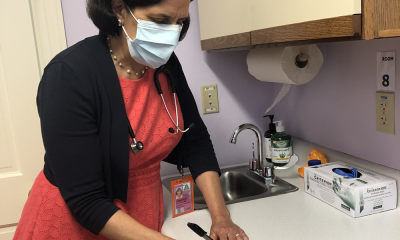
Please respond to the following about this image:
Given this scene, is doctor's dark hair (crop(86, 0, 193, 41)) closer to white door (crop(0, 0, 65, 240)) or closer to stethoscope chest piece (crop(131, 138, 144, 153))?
stethoscope chest piece (crop(131, 138, 144, 153))

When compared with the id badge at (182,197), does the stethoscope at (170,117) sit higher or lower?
higher

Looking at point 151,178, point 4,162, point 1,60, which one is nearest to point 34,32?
point 1,60

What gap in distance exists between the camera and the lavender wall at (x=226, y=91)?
1605 mm

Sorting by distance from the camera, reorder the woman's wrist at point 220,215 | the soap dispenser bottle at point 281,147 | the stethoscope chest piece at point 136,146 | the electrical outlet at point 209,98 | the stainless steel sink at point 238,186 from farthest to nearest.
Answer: the electrical outlet at point 209,98
the soap dispenser bottle at point 281,147
the stainless steel sink at point 238,186
the woman's wrist at point 220,215
the stethoscope chest piece at point 136,146

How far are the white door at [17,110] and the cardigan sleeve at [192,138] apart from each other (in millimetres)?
636

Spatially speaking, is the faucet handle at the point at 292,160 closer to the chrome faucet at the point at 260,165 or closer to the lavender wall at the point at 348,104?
the chrome faucet at the point at 260,165

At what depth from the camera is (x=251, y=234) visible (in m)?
1.01

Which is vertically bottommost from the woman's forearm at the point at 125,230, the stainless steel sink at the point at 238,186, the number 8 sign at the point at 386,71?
the stainless steel sink at the point at 238,186

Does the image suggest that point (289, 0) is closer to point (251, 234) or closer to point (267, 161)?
point (251, 234)

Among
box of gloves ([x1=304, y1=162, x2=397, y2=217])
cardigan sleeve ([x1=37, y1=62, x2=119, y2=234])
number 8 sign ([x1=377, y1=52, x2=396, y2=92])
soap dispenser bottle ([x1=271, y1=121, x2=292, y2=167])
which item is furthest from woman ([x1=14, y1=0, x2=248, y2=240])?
number 8 sign ([x1=377, y1=52, x2=396, y2=92])

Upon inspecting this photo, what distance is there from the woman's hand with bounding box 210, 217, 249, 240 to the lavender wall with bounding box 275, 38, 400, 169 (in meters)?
0.52

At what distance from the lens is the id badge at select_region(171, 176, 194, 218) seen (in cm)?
114

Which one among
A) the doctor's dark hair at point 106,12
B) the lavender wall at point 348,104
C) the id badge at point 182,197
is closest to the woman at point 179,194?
the id badge at point 182,197

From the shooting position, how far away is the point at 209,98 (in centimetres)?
165
